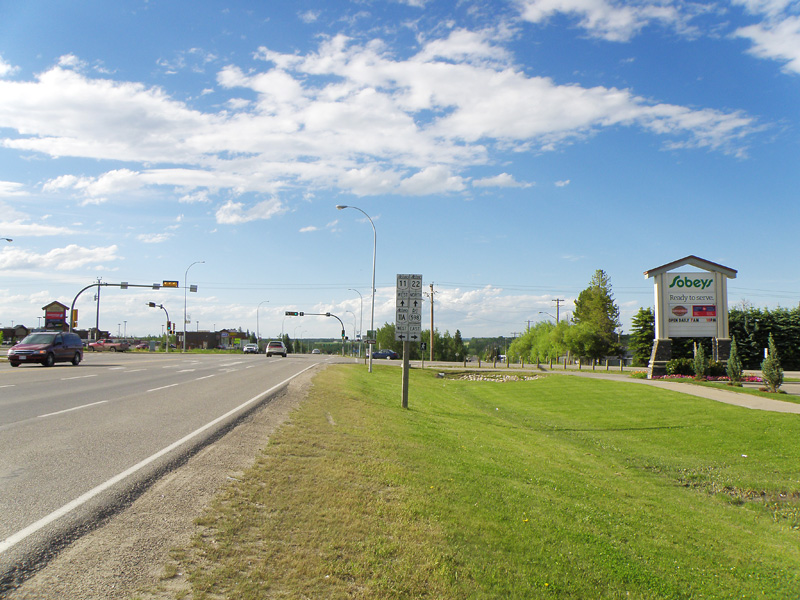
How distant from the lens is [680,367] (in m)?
33.5

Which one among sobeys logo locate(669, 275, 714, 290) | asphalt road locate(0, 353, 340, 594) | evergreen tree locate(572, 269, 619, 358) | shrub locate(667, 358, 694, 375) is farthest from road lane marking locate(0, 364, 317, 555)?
evergreen tree locate(572, 269, 619, 358)

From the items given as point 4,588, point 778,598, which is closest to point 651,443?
point 778,598

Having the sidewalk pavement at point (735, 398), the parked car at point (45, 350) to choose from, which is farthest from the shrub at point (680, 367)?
the parked car at point (45, 350)

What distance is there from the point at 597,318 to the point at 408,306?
83.1 meters

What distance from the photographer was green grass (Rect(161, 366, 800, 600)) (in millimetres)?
4652

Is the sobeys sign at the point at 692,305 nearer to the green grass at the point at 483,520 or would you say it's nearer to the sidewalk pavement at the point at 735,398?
the sidewalk pavement at the point at 735,398

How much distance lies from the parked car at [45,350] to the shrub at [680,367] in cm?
3505

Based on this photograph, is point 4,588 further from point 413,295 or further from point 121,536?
point 413,295

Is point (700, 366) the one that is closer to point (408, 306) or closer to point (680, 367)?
point (680, 367)

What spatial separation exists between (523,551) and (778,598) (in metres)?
2.74

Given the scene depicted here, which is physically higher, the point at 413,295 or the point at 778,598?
the point at 413,295

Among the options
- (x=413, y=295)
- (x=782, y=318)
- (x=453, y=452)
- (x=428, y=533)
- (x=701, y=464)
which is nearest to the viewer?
(x=428, y=533)

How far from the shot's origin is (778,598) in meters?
5.86

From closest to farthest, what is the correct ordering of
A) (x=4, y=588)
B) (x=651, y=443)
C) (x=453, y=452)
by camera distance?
(x=4, y=588) → (x=453, y=452) → (x=651, y=443)
